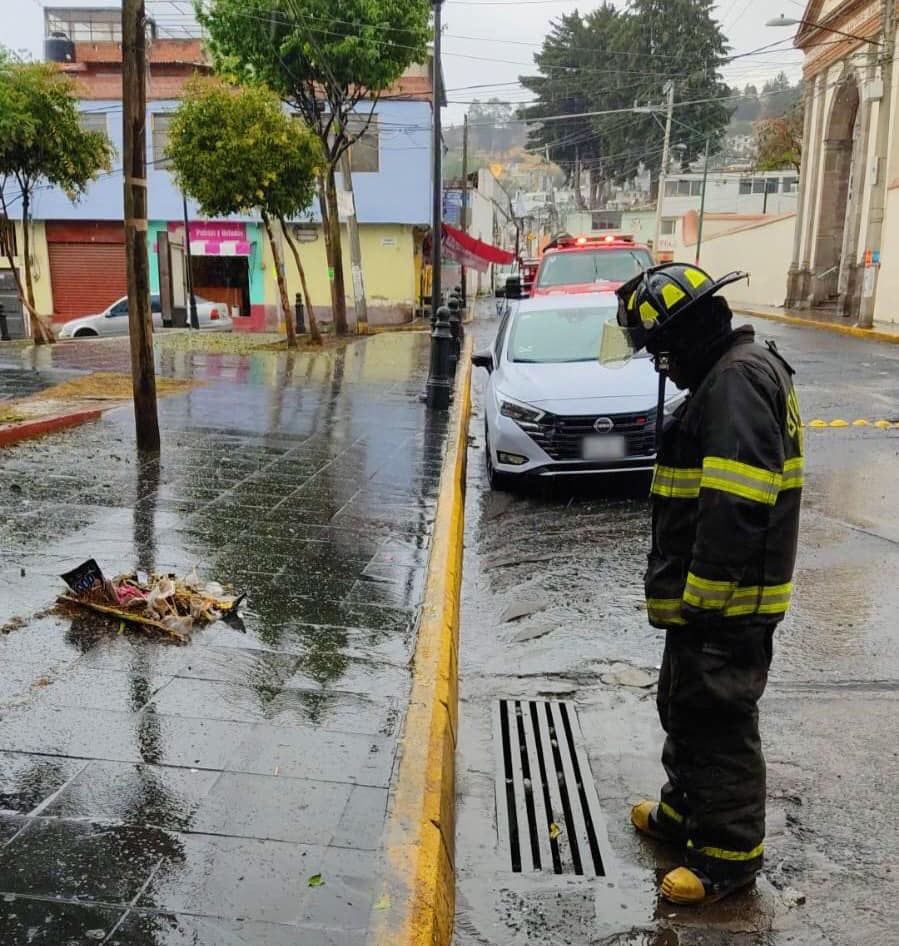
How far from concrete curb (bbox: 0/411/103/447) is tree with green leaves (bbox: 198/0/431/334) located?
1189 centimetres

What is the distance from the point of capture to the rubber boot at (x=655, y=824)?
3.25 m

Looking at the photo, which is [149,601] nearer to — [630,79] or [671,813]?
[671,813]

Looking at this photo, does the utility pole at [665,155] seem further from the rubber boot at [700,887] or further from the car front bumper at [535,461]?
the rubber boot at [700,887]

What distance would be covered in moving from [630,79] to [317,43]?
50.8 m

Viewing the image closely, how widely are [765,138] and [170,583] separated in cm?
6827

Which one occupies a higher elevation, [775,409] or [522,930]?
[775,409]

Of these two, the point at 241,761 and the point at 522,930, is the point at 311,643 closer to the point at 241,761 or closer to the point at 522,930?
the point at 241,761

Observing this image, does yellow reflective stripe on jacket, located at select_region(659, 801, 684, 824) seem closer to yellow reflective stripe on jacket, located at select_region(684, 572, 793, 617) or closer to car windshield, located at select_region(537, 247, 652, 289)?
yellow reflective stripe on jacket, located at select_region(684, 572, 793, 617)

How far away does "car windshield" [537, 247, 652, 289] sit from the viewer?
15.3 meters

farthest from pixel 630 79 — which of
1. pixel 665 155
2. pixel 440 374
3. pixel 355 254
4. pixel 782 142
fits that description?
pixel 440 374

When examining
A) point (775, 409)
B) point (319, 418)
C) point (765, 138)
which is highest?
point (765, 138)

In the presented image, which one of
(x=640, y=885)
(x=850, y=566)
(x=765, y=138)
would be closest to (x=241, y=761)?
(x=640, y=885)

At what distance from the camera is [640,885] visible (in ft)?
10.1

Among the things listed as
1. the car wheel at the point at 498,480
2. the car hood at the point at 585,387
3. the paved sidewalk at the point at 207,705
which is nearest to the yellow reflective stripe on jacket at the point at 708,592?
the paved sidewalk at the point at 207,705
